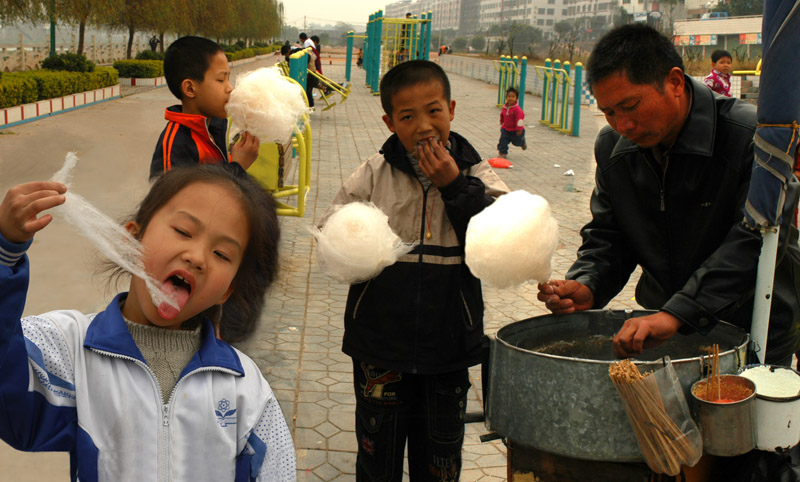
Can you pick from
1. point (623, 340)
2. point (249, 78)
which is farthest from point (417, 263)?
point (249, 78)

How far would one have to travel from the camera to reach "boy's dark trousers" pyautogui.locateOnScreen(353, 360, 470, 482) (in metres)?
2.57

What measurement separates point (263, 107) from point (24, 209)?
2.30 meters

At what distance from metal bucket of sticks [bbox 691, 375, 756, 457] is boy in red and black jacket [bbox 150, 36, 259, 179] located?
7.26 ft

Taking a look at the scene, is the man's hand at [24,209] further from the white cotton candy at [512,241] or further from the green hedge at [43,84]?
the green hedge at [43,84]

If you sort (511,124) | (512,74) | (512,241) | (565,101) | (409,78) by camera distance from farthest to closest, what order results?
(512,74)
(565,101)
(511,124)
(409,78)
(512,241)

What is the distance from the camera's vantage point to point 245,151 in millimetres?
3408

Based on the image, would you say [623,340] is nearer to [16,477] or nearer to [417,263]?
[417,263]

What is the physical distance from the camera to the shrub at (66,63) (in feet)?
64.1

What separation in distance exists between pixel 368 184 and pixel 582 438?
4.09 feet

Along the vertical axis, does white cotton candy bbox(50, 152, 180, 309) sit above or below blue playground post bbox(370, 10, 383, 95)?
below

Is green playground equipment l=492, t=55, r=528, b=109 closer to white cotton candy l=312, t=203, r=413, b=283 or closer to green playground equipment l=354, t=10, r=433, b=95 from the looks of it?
green playground equipment l=354, t=10, r=433, b=95

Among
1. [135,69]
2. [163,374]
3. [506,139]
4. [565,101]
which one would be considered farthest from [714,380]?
[135,69]

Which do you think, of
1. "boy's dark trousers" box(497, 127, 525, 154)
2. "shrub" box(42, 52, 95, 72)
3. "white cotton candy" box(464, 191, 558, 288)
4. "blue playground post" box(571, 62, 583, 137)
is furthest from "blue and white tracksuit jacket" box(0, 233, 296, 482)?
"shrub" box(42, 52, 95, 72)

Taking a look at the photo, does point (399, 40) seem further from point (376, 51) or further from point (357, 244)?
point (357, 244)
